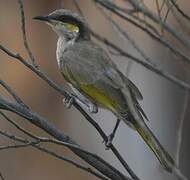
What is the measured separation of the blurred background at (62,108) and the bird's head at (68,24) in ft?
9.46

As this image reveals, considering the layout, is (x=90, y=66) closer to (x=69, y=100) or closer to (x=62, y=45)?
(x=62, y=45)

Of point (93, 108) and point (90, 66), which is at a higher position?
point (90, 66)

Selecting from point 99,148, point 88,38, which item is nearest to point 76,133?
point 99,148

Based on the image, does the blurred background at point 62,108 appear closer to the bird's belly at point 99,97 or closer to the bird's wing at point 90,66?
the bird's wing at point 90,66

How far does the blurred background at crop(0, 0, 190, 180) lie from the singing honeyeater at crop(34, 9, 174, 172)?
2915 millimetres

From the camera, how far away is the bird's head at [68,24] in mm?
4520

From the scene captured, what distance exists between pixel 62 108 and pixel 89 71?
4382mm

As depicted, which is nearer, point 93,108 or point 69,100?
point 69,100

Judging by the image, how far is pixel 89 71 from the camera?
14.4 feet

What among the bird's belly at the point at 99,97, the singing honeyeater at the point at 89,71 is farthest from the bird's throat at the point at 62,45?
the bird's belly at the point at 99,97

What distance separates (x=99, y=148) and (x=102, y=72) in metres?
3.91

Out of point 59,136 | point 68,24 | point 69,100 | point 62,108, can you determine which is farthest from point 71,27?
point 62,108

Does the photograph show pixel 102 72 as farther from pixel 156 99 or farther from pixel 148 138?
pixel 156 99

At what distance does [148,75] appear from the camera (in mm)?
8188
